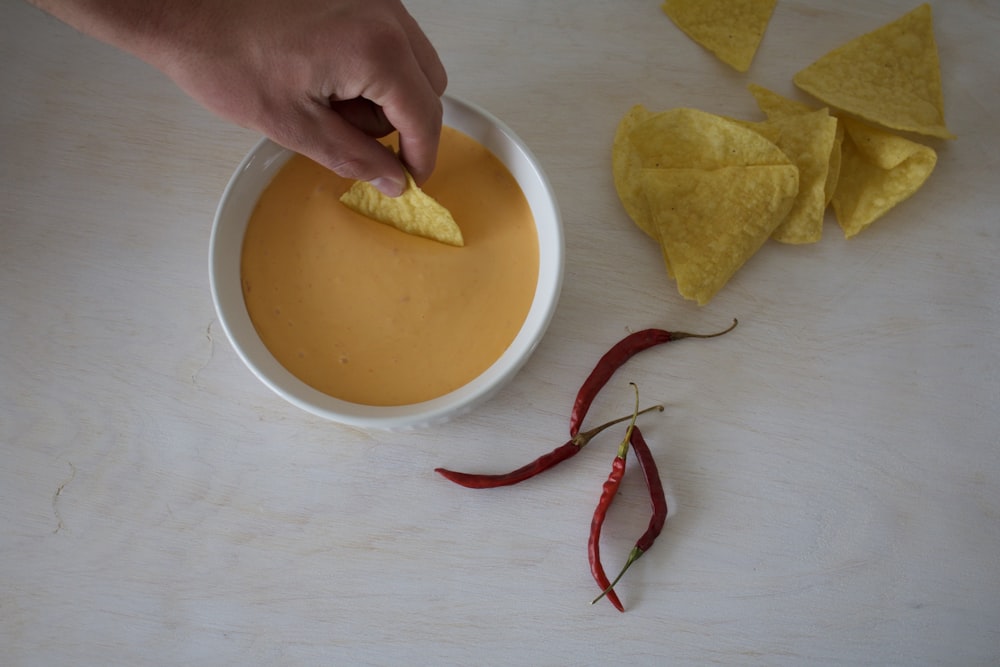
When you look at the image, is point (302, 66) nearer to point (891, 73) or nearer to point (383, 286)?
point (383, 286)

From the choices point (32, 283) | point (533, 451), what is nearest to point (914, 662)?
point (533, 451)

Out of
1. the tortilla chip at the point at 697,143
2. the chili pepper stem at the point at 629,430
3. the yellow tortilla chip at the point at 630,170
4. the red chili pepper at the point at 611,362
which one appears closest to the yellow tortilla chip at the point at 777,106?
the tortilla chip at the point at 697,143

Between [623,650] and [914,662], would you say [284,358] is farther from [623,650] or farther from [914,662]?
[914,662]

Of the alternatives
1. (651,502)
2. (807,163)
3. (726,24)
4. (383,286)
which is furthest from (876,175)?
(383,286)

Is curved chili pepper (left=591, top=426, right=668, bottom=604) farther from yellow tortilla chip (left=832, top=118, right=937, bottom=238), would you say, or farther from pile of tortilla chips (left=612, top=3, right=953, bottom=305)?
yellow tortilla chip (left=832, top=118, right=937, bottom=238)

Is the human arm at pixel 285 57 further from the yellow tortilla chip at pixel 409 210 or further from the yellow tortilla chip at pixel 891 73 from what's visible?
the yellow tortilla chip at pixel 891 73

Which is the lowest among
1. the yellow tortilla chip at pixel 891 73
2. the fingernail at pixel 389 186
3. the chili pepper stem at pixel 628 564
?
the chili pepper stem at pixel 628 564

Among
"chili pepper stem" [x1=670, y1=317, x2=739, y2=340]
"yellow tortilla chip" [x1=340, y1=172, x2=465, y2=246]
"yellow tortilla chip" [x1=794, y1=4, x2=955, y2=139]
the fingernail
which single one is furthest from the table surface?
the fingernail
